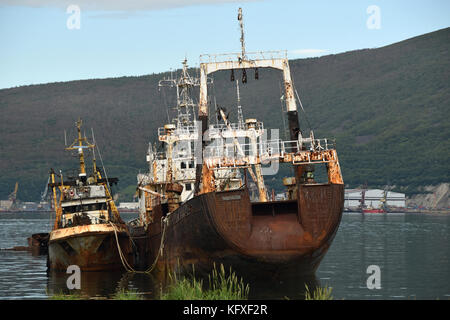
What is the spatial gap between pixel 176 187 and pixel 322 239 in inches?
459

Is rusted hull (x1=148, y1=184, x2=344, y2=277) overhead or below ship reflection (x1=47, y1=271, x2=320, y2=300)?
overhead

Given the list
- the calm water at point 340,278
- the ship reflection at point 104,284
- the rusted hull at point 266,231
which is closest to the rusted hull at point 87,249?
the ship reflection at point 104,284

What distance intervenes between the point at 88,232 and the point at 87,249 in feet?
3.93

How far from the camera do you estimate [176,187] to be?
135 feet

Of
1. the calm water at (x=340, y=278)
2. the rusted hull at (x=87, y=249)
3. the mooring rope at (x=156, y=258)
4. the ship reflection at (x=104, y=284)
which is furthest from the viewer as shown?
the rusted hull at (x=87, y=249)

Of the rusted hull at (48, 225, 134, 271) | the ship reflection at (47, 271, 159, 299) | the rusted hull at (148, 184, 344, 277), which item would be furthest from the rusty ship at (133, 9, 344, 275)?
the rusted hull at (48, 225, 134, 271)

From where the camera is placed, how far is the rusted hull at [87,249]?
4406 centimetres

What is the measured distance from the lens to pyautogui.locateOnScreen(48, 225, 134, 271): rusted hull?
44.1 meters
